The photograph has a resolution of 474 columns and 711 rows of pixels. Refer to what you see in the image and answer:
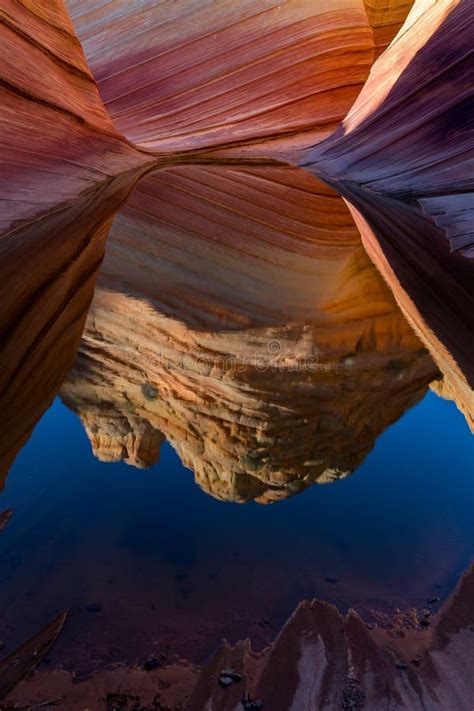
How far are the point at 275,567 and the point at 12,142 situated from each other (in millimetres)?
1813

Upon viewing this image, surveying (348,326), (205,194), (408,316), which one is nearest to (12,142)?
(205,194)

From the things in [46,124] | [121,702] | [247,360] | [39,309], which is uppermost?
[46,124]

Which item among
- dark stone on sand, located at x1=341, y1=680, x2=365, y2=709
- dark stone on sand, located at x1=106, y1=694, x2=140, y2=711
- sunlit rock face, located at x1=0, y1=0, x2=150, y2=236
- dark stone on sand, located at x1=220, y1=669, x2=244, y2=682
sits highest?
sunlit rock face, located at x1=0, y1=0, x2=150, y2=236

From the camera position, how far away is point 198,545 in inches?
35.6

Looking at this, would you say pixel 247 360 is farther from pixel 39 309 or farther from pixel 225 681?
pixel 225 681

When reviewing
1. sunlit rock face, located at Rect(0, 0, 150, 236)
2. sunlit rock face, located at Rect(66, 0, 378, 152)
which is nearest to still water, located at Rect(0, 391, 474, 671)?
sunlit rock face, located at Rect(0, 0, 150, 236)

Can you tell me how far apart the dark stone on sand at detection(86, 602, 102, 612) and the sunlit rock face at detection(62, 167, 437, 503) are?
35 centimetres

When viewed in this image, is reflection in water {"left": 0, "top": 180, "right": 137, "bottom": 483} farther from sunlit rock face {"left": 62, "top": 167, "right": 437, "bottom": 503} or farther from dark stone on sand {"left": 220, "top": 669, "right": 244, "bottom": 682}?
dark stone on sand {"left": 220, "top": 669, "right": 244, "bottom": 682}

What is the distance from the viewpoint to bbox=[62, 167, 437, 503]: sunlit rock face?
4.02ft

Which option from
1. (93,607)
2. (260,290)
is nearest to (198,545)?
(93,607)

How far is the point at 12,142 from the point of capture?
206 centimetres

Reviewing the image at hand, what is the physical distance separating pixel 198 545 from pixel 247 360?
26.5 inches

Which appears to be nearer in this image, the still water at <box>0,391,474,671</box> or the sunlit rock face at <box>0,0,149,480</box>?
the still water at <box>0,391,474,671</box>

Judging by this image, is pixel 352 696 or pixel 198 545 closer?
pixel 352 696
